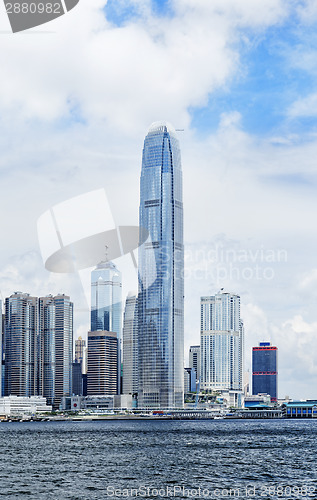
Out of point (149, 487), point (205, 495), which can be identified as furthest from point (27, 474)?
point (205, 495)

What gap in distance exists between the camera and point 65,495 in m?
57.5

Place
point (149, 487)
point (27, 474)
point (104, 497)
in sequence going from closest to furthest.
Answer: point (104, 497) → point (149, 487) → point (27, 474)

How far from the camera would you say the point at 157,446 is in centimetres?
11006

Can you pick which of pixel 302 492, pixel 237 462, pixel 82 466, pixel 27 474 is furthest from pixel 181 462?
pixel 302 492

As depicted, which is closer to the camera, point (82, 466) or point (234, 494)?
point (234, 494)

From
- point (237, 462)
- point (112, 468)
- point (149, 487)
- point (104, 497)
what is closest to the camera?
point (104, 497)

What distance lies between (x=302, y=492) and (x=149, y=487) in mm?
11588

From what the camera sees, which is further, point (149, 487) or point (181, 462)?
point (181, 462)

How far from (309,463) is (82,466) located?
23.3 m

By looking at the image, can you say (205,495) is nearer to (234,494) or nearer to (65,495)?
(234,494)

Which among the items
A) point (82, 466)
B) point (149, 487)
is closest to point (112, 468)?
point (82, 466)

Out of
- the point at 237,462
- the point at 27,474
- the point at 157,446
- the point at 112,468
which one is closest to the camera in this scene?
the point at 27,474

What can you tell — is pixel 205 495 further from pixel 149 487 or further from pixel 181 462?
pixel 181 462

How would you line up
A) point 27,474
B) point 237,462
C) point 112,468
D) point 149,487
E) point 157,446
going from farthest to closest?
point 157,446, point 237,462, point 112,468, point 27,474, point 149,487
